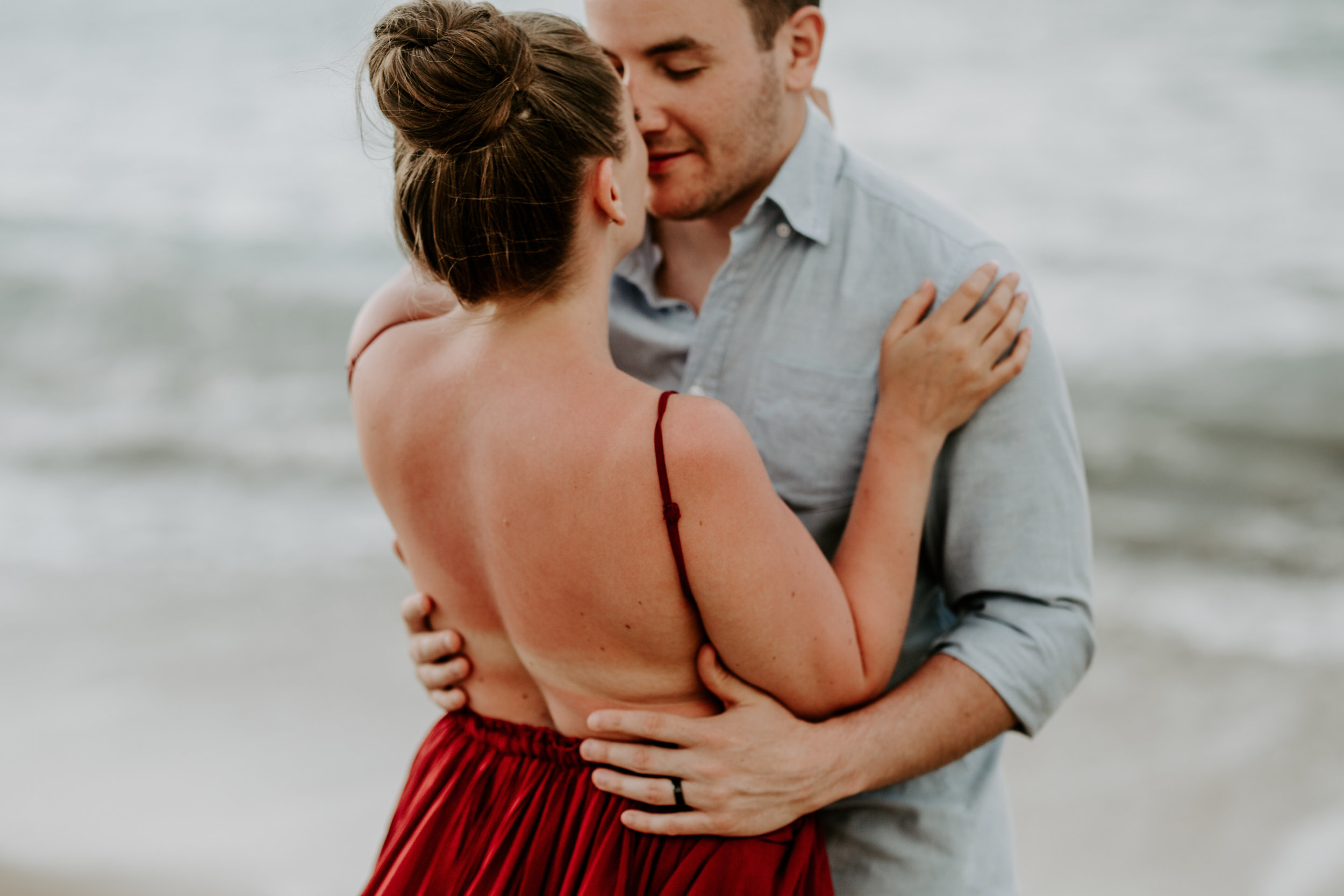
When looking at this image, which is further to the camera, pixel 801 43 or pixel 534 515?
pixel 801 43

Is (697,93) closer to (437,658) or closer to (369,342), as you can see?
(369,342)

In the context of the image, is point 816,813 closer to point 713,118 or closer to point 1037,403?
point 1037,403

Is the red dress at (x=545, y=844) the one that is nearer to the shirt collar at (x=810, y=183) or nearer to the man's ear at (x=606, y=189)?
the man's ear at (x=606, y=189)

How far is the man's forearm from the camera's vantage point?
1.63 metres

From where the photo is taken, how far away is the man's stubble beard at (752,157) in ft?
6.32

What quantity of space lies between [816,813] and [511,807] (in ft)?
1.66

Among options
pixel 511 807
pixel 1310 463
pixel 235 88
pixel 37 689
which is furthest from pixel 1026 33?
pixel 511 807

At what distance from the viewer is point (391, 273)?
9.10m

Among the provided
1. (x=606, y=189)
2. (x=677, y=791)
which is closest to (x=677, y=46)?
(x=606, y=189)

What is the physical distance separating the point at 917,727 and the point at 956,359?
22.2 inches

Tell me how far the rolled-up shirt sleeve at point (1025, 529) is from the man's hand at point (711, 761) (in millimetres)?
378

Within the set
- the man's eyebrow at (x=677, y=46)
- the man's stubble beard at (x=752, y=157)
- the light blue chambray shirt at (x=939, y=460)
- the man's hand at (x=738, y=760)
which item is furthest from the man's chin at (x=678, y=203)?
the man's hand at (x=738, y=760)

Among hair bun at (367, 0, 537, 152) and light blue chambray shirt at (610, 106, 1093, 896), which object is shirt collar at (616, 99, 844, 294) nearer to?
light blue chambray shirt at (610, 106, 1093, 896)

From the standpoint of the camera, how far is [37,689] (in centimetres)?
387
